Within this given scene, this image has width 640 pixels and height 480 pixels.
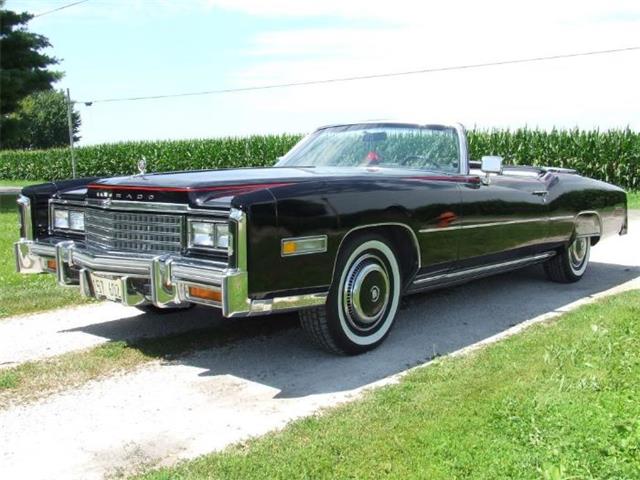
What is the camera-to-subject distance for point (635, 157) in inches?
858

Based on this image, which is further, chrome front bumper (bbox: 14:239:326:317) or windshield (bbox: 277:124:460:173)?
windshield (bbox: 277:124:460:173)

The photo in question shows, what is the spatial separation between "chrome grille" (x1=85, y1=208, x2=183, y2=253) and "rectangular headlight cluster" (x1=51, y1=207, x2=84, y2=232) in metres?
0.48

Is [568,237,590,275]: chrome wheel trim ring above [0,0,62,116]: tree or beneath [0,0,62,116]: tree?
beneath

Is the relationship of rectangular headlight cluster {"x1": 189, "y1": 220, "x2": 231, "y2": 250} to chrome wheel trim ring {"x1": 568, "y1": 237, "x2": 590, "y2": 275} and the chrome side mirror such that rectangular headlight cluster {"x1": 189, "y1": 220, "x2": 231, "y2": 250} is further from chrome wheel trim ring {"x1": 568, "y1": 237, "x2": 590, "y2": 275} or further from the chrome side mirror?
chrome wheel trim ring {"x1": 568, "y1": 237, "x2": 590, "y2": 275}

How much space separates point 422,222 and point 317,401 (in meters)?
1.56

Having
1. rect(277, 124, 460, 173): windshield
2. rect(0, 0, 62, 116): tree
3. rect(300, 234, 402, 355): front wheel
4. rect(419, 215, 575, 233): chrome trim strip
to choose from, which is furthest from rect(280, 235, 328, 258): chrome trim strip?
rect(0, 0, 62, 116): tree

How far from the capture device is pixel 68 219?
17.7 feet

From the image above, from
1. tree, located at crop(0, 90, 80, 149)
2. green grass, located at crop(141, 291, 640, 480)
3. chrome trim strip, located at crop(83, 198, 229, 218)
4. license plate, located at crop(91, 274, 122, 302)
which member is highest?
tree, located at crop(0, 90, 80, 149)

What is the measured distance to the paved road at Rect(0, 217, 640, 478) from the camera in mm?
3342

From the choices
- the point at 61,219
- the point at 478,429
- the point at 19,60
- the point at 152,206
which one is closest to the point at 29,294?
the point at 61,219

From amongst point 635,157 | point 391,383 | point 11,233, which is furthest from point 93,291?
point 635,157

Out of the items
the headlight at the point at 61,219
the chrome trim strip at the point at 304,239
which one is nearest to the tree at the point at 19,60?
the headlight at the point at 61,219

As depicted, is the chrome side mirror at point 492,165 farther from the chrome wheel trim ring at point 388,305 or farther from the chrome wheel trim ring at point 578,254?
the chrome wheel trim ring at point 578,254

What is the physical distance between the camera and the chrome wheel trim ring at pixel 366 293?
4516 mm
